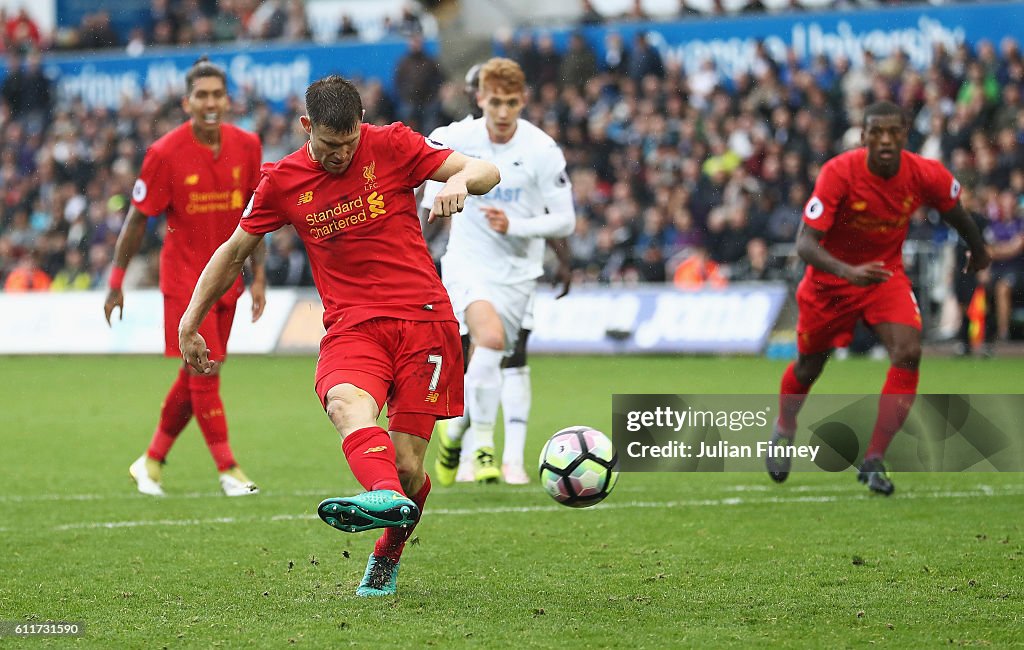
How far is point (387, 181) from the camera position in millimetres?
6070

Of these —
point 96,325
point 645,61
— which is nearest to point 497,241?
point 96,325

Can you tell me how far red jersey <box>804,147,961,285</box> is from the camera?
30.0 feet

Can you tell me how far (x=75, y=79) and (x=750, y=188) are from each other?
17.3m

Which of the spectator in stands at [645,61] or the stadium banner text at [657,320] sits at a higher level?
the spectator in stands at [645,61]

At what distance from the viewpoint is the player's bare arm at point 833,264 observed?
346 inches

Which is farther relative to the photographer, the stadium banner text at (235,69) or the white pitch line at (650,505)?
the stadium banner text at (235,69)

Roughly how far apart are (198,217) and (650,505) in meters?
3.38

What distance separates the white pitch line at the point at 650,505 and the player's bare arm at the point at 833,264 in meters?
1.30

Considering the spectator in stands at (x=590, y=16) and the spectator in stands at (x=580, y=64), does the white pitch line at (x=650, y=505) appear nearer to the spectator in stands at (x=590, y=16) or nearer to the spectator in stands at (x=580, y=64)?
the spectator in stands at (x=580, y=64)

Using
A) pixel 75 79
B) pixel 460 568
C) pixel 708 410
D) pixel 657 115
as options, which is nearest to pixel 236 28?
pixel 75 79

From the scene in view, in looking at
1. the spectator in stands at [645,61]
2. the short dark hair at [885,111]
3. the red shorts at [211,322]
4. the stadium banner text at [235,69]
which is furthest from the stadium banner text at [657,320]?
the red shorts at [211,322]

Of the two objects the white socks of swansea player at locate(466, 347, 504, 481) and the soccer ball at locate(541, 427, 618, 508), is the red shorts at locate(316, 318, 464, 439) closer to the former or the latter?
the soccer ball at locate(541, 427, 618, 508)

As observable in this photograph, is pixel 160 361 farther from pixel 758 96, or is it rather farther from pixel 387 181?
pixel 387 181

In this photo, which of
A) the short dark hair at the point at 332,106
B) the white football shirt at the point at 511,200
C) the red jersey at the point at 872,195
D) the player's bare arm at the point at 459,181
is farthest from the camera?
the white football shirt at the point at 511,200
